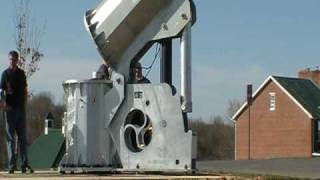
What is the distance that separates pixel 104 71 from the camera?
42.8 ft

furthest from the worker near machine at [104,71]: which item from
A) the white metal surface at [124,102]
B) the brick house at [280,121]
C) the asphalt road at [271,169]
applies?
the brick house at [280,121]

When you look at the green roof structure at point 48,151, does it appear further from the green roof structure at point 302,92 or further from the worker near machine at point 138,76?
the green roof structure at point 302,92

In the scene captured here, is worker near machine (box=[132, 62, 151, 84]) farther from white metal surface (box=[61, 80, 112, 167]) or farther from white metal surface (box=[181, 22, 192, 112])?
white metal surface (box=[181, 22, 192, 112])

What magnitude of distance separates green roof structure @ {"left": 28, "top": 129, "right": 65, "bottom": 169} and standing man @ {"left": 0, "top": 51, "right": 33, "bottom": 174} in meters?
1.03

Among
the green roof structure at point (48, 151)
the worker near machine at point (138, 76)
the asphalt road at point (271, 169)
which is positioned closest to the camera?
the worker near machine at point (138, 76)

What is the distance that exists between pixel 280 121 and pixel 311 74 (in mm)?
11141

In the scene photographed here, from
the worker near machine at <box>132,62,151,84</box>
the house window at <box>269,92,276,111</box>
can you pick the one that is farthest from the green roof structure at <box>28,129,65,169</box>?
the house window at <box>269,92,276,111</box>

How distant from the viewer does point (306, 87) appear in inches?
2923

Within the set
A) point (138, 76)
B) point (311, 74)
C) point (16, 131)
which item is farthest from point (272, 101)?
point (16, 131)

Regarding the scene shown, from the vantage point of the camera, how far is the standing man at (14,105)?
41.0 ft

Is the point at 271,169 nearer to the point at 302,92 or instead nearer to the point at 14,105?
the point at 14,105

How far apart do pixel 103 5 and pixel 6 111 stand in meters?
2.37

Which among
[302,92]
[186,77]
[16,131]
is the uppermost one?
[302,92]

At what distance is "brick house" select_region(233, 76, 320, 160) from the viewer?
69.3 meters
